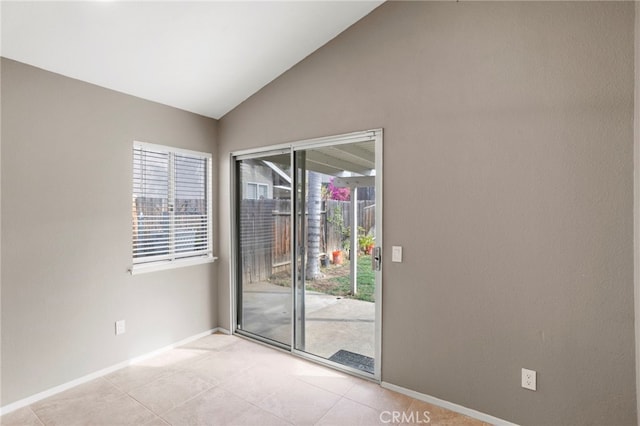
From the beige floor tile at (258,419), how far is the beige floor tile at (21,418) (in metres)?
1.34

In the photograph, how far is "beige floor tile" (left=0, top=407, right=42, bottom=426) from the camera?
2070mm

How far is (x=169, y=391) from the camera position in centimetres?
245

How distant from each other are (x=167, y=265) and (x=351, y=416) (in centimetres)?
222

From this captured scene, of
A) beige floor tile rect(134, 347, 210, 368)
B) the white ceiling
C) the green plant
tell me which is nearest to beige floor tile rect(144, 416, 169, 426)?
beige floor tile rect(134, 347, 210, 368)

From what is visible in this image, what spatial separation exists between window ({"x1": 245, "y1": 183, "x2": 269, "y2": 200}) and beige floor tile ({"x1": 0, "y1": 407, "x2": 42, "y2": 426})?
2.40m

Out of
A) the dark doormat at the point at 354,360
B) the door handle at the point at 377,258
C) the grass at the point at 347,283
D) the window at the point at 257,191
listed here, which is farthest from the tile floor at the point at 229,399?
the window at the point at 257,191

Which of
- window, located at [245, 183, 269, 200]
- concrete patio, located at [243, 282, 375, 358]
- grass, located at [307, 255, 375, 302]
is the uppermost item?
window, located at [245, 183, 269, 200]

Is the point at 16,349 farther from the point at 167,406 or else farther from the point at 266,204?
the point at 266,204

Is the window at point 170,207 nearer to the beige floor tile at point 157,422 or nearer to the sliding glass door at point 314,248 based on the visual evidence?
the sliding glass door at point 314,248

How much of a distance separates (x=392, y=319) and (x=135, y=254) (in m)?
2.44

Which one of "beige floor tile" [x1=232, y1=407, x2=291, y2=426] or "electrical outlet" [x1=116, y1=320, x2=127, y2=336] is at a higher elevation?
"electrical outlet" [x1=116, y1=320, x2=127, y2=336]

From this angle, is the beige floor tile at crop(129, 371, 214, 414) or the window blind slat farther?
the window blind slat

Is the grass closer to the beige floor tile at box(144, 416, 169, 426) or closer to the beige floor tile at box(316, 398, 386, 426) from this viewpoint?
the beige floor tile at box(316, 398, 386, 426)

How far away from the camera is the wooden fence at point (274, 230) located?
9.41 feet
